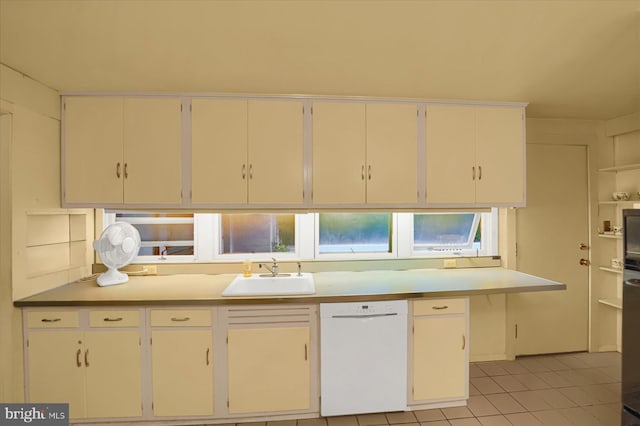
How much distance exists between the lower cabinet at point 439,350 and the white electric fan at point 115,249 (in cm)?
224

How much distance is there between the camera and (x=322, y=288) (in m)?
2.41

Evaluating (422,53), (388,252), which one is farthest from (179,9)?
(388,252)

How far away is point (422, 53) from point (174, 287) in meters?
2.42

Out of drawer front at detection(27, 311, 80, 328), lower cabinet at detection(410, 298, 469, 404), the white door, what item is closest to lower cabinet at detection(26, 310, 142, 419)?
drawer front at detection(27, 311, 80, 328)

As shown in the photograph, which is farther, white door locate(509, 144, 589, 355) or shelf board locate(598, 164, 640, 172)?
white door locate(509, 144, 589, 355)

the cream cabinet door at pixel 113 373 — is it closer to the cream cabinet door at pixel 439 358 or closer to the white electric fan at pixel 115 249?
Answer: the white electric fan at pixel 115 249

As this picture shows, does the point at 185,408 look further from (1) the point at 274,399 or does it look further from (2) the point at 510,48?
(2) the point at 510,48

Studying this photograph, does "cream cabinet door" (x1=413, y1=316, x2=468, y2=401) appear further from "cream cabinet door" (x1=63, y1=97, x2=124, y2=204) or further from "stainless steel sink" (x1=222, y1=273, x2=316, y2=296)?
"cream cabinet door" (x1=63, y1=97, x2=124, y2=204)

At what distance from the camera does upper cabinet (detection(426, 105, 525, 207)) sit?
2.67 m

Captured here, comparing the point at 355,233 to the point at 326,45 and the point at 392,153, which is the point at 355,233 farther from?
the point at 326,45

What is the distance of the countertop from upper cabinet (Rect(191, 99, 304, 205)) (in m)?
0.68

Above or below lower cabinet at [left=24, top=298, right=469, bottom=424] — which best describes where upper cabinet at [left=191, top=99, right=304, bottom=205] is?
above

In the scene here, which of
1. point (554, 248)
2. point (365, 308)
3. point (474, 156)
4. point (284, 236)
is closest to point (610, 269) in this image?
point (554, 248)

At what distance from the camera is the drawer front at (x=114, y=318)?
84.5 inches
